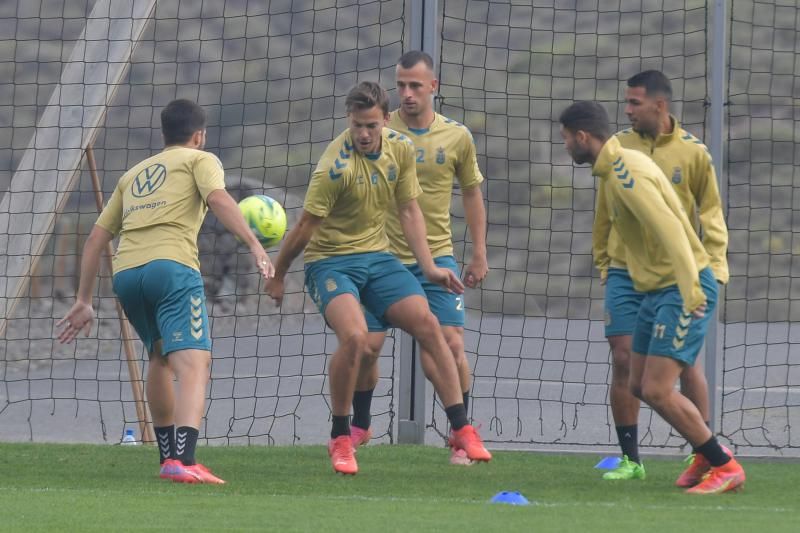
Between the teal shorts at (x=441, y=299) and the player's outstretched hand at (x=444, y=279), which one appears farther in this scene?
the teal shorts at (x=441, y=299)

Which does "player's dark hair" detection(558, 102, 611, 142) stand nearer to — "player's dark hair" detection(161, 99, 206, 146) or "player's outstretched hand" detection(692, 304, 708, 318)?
"player's outstretched hand" detection(692, 304, 708, 318)

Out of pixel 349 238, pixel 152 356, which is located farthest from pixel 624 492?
pixel 152 356

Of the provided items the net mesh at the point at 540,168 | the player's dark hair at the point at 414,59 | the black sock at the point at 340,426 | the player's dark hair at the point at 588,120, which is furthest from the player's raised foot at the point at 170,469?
the net mesh at the point at 540,168

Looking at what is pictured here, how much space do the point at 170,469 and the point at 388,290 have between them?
56.1 inches

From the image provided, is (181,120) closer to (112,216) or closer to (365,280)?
(112,216)

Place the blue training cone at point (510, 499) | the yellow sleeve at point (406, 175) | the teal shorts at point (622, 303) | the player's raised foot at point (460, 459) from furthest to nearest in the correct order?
1. the player's raised foot at point (460, 459)
2. the yellow sleeve at point (406, 175)
3. the teal shorts at point (622, 303)
4. the blue training cone at point (510, 499)

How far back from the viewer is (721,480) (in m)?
6.97

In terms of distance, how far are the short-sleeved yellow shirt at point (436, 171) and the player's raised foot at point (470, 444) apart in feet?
3.54

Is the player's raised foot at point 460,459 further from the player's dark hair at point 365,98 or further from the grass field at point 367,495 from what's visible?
the player's dark hair at point 365,98

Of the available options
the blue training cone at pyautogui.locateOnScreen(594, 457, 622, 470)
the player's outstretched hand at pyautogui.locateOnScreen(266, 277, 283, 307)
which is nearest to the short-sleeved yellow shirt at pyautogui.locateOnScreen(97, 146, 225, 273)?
the player's outstretched hand at pyautogui.locateOnScreen(266, 277, 283, 307)

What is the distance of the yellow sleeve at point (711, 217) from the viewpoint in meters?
7.53

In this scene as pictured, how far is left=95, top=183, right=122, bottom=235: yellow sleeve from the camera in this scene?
765 centimetres

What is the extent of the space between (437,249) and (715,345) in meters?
1.82

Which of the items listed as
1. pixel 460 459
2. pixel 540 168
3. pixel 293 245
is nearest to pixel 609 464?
pixel 460 459
